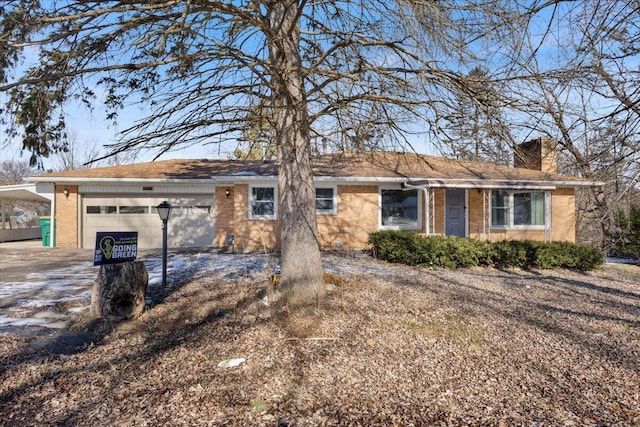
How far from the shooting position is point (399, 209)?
13.4m

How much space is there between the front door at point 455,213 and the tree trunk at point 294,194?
30.4ft

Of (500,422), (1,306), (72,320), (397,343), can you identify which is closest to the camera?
(500,422)

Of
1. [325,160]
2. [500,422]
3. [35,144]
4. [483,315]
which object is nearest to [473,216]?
[325,160]

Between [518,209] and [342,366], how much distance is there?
1246cm

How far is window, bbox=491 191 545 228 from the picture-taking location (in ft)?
45.2

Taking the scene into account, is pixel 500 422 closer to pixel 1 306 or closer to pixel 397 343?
pixel 397 343

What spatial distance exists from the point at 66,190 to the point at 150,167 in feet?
9.54

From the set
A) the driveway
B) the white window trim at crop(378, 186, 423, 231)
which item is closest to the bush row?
the white window trim at crop(378, 186, 423, 231)

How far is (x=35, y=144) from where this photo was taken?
5141 millimetres

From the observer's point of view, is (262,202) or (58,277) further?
(262,202)

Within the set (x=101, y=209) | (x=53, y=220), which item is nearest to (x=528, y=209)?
(x=101, y=209)

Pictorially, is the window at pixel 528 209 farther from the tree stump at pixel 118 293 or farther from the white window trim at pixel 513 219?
the tree stump at pixel 118 293

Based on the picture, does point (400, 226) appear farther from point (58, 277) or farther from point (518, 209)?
point (58, 277)

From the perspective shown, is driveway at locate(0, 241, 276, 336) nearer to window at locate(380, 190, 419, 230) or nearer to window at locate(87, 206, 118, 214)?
window at locate(87, 206, 118, 214)
